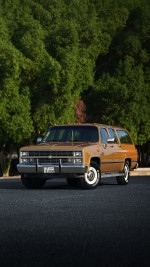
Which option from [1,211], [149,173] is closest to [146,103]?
[149,173]

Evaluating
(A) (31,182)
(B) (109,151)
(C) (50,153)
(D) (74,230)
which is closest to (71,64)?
(B) (109,151)

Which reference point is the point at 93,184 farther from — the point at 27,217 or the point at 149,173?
the point at 149,173

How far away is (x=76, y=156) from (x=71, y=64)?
1422 centimetres

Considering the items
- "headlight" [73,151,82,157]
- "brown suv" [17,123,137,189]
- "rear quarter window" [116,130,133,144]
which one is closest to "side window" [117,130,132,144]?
"rear quarter window" [116,130,133,144]

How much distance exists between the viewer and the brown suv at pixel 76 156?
1753 cm

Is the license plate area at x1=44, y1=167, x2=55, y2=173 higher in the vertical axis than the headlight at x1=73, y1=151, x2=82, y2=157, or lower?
lower

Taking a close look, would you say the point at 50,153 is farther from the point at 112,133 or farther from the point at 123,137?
the point at 123,137

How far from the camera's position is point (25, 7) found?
115ft

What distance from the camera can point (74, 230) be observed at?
936cm

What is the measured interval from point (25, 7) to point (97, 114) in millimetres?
8962

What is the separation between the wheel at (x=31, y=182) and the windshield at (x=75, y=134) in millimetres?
1276

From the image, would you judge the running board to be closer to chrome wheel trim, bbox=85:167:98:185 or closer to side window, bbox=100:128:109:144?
chrome wheel trim, bbox=85:167:98:185

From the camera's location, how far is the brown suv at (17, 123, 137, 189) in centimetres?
1753

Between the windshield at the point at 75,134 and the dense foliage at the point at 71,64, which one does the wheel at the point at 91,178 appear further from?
the dense foliage at the point at 71,64
